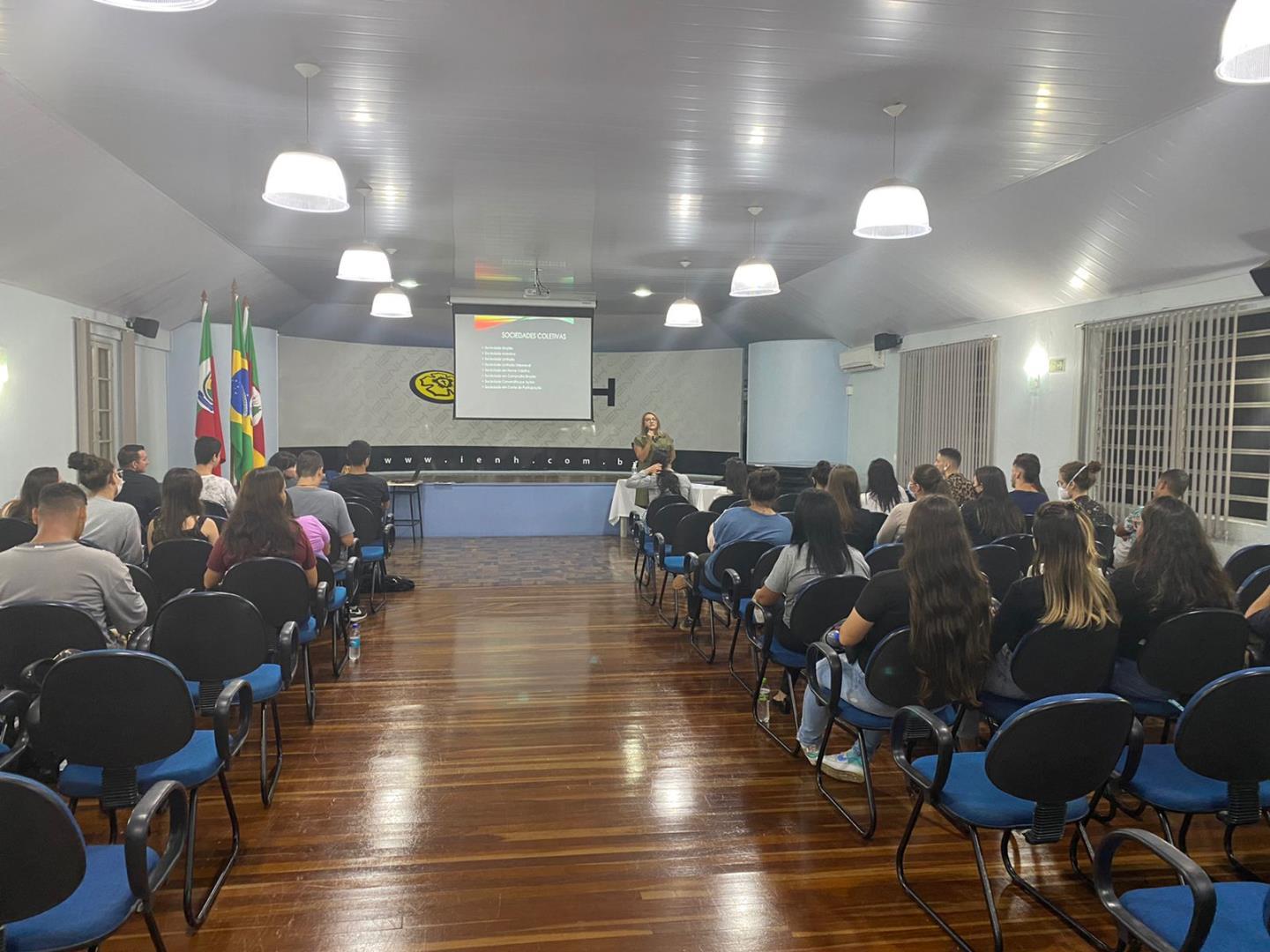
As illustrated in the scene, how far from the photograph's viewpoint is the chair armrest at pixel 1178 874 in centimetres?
162

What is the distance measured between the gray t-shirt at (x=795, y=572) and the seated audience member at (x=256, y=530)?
7.72 ft

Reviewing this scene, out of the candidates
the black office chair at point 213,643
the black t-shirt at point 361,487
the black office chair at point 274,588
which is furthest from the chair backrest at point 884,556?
the black t-shirt at point 361,487

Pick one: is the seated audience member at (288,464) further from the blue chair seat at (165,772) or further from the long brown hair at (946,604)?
the long brown hair at (946,604)

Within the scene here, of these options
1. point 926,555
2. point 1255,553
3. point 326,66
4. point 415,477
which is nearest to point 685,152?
point 326,66

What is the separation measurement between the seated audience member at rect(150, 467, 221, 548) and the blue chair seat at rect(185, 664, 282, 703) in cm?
140

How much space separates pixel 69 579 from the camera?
296 cm

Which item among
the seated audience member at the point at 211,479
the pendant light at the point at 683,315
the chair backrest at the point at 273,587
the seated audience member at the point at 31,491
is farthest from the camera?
the pendant light at the point at 683,315

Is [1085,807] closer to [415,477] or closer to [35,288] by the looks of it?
[35,288]

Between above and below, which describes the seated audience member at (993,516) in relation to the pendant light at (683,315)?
below

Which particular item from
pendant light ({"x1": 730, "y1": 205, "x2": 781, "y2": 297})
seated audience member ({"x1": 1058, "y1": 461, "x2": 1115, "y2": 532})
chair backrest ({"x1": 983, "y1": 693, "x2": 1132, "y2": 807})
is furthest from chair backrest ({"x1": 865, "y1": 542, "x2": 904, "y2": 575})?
pendant light ({"x1": 730, "y1": 205, "x2": 781, "y2": 297})

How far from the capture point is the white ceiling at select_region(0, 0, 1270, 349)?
3.46m

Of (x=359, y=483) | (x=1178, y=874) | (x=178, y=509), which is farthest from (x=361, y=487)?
(x=1178, y=874)

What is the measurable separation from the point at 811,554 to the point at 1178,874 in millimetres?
2184

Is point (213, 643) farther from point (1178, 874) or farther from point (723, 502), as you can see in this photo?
point (723, 502)
